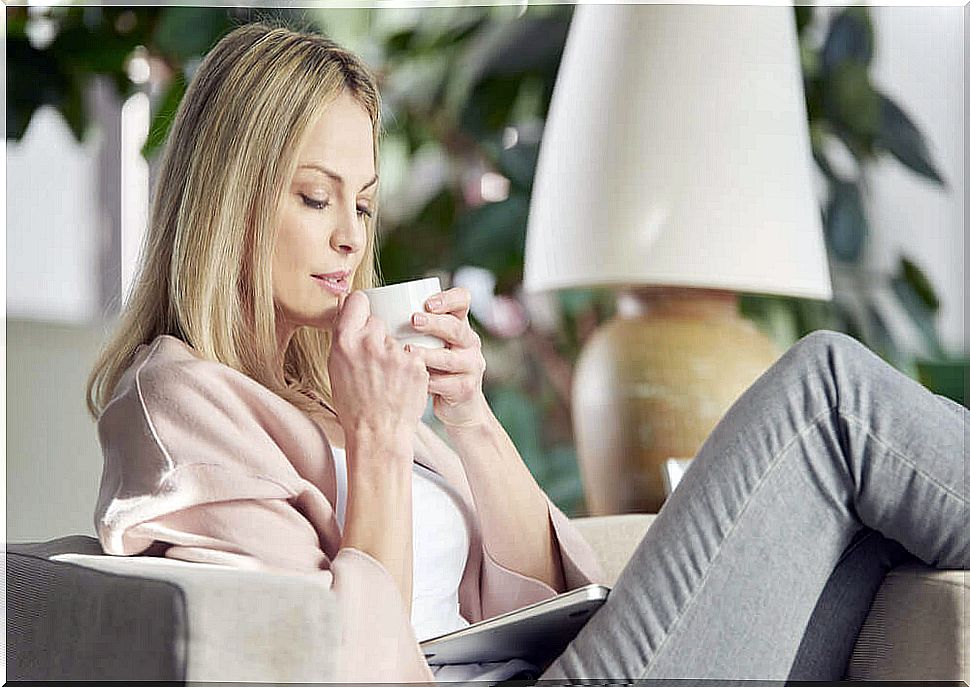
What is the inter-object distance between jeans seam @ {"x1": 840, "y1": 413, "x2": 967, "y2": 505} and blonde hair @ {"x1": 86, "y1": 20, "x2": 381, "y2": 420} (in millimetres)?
537

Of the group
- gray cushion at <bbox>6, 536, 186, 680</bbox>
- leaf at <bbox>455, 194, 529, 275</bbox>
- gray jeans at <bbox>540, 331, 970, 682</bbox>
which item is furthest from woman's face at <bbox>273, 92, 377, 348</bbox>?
leaf at <bbox>455, 194, 529, 275</bbox>

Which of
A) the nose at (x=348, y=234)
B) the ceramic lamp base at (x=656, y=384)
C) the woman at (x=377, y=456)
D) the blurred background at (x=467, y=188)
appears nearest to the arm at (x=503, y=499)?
the woman at (x=377, y=456)

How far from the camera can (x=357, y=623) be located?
0.97m

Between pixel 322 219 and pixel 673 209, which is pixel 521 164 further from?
pixel 322 219

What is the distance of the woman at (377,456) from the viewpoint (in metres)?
1.06

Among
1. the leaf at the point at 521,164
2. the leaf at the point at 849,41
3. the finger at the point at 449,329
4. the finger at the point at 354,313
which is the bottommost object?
the finger at the point at 449,329

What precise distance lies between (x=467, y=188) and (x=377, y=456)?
72.7 inches

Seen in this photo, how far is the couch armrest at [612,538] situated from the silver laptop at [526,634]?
28 cm

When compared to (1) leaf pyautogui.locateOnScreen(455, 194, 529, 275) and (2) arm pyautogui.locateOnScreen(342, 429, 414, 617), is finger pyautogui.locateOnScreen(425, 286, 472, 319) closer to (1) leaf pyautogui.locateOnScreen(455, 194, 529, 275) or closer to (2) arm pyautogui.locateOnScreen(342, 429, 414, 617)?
(2) arm pyautogui.locateOnScreen(342, 429, 414, 617)

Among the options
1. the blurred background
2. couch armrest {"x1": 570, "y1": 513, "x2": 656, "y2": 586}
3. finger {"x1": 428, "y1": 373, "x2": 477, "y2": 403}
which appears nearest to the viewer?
finger {"x1": 428, "y1": 373, "x2": 477, "y2": 403}

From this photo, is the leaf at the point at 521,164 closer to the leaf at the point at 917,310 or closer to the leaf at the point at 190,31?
the leaf at the point at 190,31

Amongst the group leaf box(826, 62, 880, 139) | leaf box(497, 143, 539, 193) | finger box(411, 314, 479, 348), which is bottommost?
finger box(411, 314, 479, 348)

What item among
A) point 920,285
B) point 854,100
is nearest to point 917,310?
point 920,285

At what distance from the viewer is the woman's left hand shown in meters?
1.17
